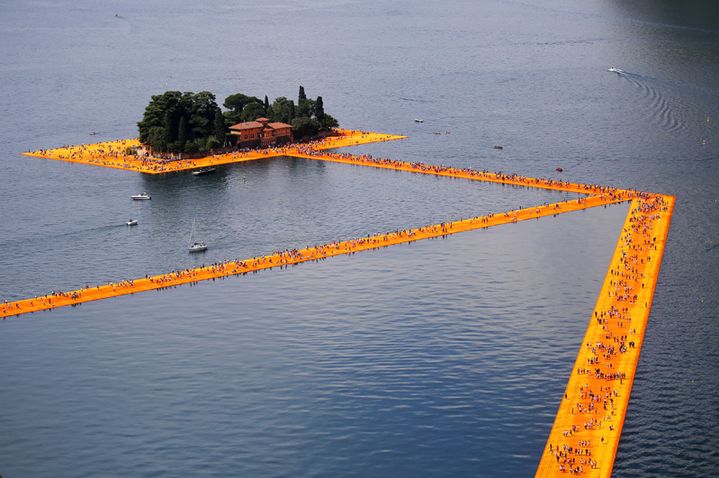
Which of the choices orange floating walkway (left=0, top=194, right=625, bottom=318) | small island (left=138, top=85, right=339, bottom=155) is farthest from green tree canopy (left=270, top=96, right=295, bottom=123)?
orange floating walkway (left=0, top=194, right=625, bottom=318)

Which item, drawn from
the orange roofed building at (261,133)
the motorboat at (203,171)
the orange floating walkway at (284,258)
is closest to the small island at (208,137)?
the orange roofed building at (261,133)

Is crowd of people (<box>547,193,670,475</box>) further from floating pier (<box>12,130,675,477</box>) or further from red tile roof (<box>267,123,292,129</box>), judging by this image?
red tile roof (<box>267,123,292,129</box>)

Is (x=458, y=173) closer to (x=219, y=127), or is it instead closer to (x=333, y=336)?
(x=219, y=127)

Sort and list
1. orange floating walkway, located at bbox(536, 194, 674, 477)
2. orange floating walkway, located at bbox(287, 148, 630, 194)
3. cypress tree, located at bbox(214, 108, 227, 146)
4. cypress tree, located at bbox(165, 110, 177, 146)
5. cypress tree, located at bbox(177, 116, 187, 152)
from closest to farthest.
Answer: orange floating walkway, located at bbox(536, 194, 674, 477)
orange floating walkway, located at bbox(287, 148, 630, 194)
cypress tree, located at bbox(165, 110, 177, 146)
cypress tree, located at bbox(177, 116, 187, 152)
cypress tree, located at bbox(214, 108, 227, 146)

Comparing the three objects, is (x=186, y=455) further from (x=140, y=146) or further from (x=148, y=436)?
(x=140, y=146)

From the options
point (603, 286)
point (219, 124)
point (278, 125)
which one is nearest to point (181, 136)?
point (219, 124)

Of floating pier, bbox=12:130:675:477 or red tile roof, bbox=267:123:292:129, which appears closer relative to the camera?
floating pier, bbox=12:130:675:477

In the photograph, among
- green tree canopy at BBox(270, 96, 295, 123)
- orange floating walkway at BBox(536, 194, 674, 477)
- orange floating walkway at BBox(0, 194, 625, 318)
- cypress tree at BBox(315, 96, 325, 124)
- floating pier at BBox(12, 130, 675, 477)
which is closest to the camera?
orange floating walkway at BBox(536, 194, 674, 477)
